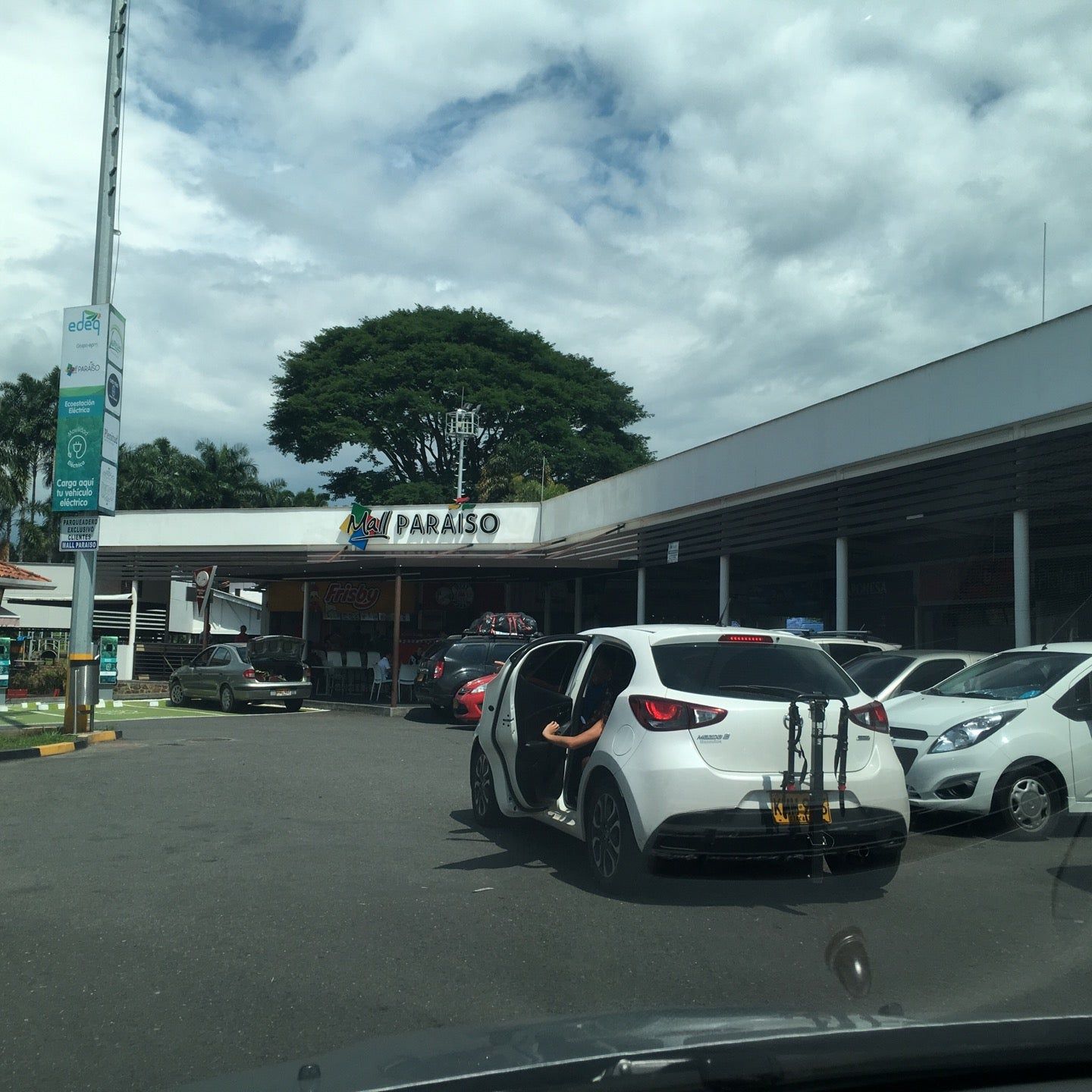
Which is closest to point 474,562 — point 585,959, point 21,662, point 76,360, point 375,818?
point 76,360

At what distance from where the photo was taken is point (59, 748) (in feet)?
48.1

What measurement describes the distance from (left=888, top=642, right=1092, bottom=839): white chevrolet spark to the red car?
11.4 m

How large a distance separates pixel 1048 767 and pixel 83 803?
8.33 metres

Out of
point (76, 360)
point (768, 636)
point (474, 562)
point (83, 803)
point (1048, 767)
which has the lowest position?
point (83, 803)

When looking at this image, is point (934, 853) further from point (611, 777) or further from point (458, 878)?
point (458, 878)

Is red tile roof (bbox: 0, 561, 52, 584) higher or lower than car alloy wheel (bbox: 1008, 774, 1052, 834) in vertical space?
higher

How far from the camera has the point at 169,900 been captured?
6.43 m

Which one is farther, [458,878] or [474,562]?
[474,562]

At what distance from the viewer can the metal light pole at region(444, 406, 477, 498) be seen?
1752 inches

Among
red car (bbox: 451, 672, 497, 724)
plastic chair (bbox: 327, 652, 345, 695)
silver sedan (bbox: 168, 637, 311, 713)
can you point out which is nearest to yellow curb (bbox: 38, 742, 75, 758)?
red car (bbox: 451, 672, 497, 724)

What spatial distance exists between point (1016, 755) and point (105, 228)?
570 inches

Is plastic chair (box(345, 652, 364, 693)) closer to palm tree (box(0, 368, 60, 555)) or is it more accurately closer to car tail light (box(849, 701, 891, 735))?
car tail light (box(849, 701, 891, 735))

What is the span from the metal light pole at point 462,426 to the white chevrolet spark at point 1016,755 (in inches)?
1370

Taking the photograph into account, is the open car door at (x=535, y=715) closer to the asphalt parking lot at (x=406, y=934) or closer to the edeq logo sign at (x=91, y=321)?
the asphalt parking lot at (x=406, y=934)
